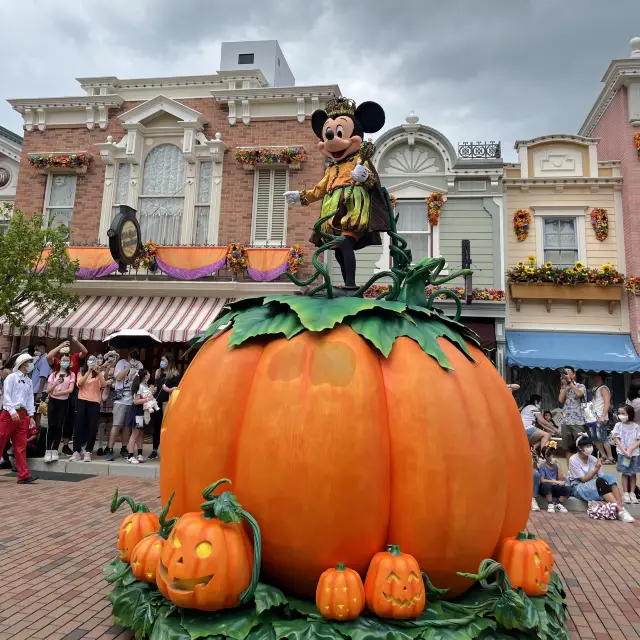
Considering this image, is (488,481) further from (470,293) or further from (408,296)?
(470,293)

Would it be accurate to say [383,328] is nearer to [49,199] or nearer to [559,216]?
[559,216]

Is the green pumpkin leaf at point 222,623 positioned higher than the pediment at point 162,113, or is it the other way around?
the pediment at point 162,113

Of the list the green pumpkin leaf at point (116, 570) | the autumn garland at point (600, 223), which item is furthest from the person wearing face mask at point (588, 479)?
the autumn garland at point (600, 223)

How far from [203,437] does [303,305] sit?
0.79 metres

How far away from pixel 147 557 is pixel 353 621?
1011 millimetres

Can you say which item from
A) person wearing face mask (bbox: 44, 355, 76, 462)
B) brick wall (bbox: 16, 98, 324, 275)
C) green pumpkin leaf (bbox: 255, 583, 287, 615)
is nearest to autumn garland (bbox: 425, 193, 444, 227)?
brick wall (bbox: 16, 98, 324, 275)

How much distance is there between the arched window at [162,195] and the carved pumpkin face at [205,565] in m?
11.9

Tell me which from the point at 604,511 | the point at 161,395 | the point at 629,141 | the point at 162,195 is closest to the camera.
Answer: the point at 604,511

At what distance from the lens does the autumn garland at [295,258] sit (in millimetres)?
12117

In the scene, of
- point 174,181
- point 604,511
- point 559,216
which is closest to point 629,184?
point 559,216

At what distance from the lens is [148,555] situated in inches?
96.7

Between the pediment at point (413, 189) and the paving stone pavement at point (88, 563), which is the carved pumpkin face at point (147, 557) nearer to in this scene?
the paving stone pavement at point (88, 563)

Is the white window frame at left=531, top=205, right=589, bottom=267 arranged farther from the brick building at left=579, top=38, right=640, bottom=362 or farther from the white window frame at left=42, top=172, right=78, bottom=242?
the white window frame at left=42, top=172, right=78, bottom=242

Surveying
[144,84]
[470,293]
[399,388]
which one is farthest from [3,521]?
[144,84]
